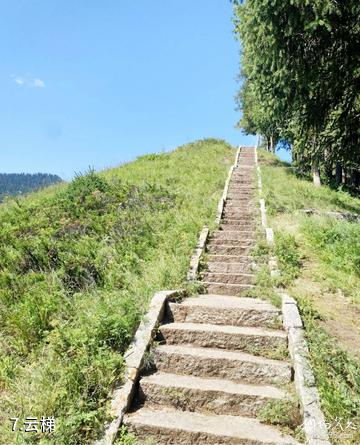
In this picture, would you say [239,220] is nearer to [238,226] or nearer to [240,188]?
[238,226]

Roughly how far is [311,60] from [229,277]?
608cm

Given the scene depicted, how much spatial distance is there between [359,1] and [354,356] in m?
7.75

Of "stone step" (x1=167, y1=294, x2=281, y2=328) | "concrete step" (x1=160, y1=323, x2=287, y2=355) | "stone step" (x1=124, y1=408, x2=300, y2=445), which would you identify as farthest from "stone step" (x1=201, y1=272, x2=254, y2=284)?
"stone step" (x1=124, y1=408, x2=300, y2=445)

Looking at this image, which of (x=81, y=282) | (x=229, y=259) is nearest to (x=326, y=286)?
(x=229, y=259)

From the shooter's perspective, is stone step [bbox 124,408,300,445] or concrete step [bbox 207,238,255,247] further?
concrete step [bbox 207,238,255,247]

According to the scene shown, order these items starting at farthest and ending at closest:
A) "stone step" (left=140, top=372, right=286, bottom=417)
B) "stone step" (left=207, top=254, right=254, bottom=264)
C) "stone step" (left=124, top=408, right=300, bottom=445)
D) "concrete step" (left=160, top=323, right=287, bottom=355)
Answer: "stone step" (left=207, top=254, right=254, bottom=264) < "concrete step" (left=160, top=323, right=287, bottom=355) < "stone step" (left=140, top=372, right=286, bottom=417) < "stone step" (left=124, top=408, right=300, bottom=445)

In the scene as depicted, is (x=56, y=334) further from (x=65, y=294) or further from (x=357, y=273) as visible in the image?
(x=357, y=273)

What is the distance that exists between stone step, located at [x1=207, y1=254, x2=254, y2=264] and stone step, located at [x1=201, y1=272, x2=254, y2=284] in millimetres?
825

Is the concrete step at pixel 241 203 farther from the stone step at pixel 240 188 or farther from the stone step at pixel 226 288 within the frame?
the stone step at pixel 226 288

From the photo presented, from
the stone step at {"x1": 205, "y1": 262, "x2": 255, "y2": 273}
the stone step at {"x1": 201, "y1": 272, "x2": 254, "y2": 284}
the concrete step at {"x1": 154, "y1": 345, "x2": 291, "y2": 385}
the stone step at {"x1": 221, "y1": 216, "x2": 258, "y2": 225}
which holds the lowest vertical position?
the concrete step at {"x1": 154, "y1": 345, "x2": 291, "y2": 385}

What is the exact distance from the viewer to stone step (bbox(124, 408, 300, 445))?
179 inches

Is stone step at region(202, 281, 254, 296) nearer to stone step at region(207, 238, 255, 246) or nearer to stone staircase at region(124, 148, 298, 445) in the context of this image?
stone staircase at region(124, 148, 298, 445)

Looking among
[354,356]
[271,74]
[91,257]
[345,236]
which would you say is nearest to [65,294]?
[91,257]

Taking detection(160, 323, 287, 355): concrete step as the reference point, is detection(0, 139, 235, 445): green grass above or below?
above
